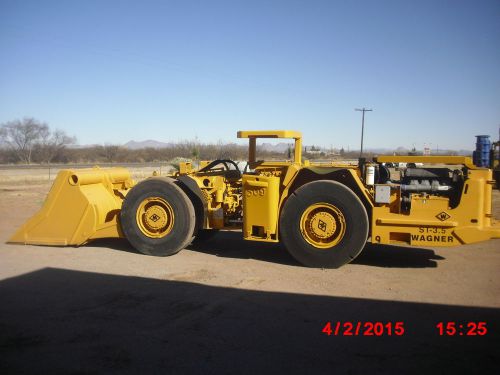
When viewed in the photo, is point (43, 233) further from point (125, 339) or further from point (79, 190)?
point (125, 339)

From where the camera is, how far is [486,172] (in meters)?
6.16

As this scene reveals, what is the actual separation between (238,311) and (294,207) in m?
2.17

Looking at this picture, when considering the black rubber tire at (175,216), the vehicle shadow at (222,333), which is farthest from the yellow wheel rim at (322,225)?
the black rubber tire at (175,216)

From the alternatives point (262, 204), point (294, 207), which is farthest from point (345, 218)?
point (262, 204)

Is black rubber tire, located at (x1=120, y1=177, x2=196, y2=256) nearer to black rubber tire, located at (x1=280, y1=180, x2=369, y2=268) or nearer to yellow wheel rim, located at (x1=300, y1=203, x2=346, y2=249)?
black rubber tire, located at (x1=280, y1=180, x2=369, y2=268)

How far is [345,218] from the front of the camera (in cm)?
640

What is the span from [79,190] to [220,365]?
513 cm

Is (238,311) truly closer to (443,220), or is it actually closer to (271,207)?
(271,207)

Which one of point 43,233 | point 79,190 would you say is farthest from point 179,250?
point 43,233

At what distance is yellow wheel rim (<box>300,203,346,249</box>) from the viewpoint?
255 inches

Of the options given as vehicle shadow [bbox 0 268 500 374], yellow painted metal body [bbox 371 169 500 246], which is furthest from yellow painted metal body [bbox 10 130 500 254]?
vehicle shadow [bbox 0 268 500 374]

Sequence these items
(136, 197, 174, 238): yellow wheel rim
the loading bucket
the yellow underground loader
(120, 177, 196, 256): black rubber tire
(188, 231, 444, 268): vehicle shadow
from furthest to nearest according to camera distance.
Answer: the loading bucket
(136, 197, 174, 238): yellow wheel rim
(120, 177, 196, 256): black rubber tire
(188, 231, 444, 268): vehicle shadow
the yellow underground loader

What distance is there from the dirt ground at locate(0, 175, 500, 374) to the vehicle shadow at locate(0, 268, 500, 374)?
1 cm

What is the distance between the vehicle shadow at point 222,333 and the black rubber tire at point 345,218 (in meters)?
1.21
